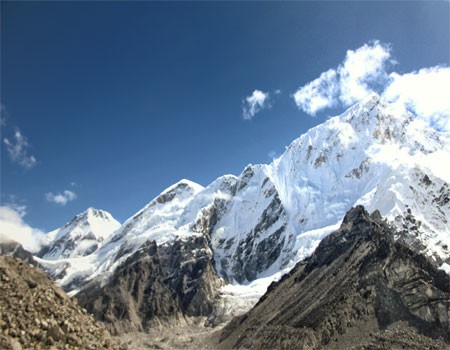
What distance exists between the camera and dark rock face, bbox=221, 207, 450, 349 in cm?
8661

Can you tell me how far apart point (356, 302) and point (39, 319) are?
89.0 meters

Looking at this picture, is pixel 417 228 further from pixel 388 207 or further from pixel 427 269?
pixel 427 269

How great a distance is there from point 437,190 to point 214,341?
365ft

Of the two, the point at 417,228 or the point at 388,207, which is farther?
the point at 388,207

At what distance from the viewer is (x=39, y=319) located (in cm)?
2334

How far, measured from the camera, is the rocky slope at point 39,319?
2170 cm

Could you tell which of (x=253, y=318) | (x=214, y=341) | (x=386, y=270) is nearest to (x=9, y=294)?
(x=386, y=270)

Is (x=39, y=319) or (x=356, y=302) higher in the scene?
(x=39, y=319)

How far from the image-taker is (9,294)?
81.9 ft

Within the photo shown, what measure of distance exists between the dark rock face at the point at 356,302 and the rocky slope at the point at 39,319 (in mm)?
65574

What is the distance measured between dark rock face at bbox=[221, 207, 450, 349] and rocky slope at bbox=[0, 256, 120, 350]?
2582 inches

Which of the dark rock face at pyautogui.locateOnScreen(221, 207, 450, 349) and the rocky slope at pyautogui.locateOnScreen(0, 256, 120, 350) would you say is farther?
the dark rock face at pyautogui.locateOnScreen(221, 207, 450, 349)

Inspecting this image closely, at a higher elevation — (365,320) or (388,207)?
(388,207)

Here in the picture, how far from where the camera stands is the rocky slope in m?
21.7
